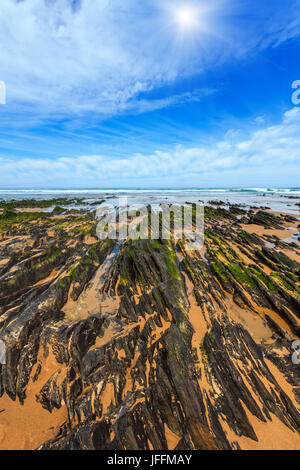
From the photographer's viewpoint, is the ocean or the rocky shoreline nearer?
the rocky shoreline

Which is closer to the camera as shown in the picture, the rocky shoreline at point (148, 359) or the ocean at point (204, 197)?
the rocky shoreline at point (148, 359)

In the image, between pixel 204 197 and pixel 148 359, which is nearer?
pixel 148 359

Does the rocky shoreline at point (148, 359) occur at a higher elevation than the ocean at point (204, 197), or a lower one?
lower

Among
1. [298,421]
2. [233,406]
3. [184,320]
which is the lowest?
[298,421]

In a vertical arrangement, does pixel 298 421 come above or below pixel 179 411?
below

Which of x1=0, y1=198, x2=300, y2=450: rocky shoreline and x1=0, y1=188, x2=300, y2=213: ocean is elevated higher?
x1=0, y1=188, x2=300, y2=213: ocean

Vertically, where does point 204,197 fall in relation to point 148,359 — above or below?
above

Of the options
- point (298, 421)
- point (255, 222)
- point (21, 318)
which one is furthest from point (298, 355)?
point (255, 222)

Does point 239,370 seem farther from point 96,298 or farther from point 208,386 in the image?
point 96,298
